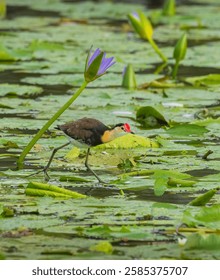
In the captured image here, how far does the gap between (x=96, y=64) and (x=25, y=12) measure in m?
7.94

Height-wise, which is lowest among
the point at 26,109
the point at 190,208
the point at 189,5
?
the point at 189,5

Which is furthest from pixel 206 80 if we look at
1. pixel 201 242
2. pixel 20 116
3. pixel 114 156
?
pixel 201 242

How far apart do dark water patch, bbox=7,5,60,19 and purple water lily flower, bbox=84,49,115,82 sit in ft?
24.2

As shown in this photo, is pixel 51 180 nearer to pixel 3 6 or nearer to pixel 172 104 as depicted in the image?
pixel 172 104

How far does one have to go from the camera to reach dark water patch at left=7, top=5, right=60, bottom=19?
12234mm

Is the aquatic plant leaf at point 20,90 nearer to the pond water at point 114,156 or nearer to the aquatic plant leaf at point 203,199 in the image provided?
the pond water at point 114,156

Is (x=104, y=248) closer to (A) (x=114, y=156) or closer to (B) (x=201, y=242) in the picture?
(B) (x=201, y=242)

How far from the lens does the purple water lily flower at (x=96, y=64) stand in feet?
15.4

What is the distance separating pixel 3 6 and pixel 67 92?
479 centimetres

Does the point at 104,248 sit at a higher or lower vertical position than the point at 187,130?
higher

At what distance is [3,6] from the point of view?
11.8 meters

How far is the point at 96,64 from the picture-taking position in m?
4.72

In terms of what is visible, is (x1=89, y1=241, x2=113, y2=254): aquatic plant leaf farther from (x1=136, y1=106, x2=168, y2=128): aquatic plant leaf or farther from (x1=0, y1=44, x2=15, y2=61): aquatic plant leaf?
(x1=0, y1=44, x2=15, y2=61): aquatic plant leaf

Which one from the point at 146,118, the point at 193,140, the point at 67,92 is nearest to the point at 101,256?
the point at 193,140
